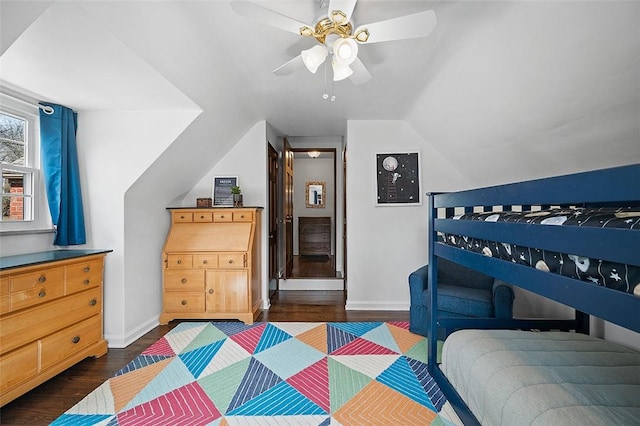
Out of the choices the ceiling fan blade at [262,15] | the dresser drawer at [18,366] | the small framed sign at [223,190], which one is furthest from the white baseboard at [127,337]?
the ceiling fan blade at [262,15]

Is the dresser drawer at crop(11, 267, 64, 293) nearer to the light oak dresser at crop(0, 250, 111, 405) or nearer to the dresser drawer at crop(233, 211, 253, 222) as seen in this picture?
the light oak dresser at crop(0, 250, 111, 405)

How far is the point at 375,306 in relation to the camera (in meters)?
3.37

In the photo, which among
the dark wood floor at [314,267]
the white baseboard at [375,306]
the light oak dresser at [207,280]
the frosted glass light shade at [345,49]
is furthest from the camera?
the dark wood floor at [314,267]

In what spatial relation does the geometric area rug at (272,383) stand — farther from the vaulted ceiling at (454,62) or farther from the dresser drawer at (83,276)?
the vaulted ceiling at (454,62)

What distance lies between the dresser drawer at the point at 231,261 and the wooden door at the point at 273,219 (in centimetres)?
84

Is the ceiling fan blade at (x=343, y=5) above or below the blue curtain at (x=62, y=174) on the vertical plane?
above

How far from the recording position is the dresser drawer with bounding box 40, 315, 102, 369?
1837mm

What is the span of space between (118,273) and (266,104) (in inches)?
86.6

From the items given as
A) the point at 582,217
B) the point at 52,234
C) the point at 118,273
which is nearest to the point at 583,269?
the point at 582,217

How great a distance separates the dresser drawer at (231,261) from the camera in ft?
9.75

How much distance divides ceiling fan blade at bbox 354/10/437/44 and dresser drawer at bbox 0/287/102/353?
103 inches

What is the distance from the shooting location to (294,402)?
1.68 metres

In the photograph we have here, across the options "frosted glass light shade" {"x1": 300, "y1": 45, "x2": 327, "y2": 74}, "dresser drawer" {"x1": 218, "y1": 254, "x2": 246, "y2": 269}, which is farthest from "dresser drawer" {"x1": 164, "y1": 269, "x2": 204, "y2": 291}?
"frosted glass light shade" {"x1": 300, "y1": 45, "x2": 327, "y2": 74}

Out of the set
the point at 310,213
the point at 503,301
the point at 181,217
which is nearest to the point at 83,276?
the point at 181,217
